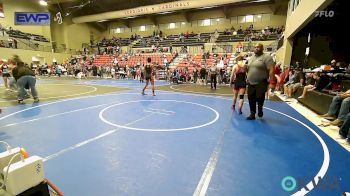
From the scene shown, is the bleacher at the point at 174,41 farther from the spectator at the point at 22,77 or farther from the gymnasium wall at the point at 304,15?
the spectator at the point at 22,77

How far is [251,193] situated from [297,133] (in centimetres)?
276

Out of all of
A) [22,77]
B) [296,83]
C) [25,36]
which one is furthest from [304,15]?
[25,36]

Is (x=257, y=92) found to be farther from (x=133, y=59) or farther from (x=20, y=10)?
(x=20, y=10)

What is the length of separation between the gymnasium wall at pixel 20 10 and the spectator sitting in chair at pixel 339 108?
3324 cm

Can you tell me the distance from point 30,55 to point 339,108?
30776 millimetres

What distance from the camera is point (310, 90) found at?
7246mm

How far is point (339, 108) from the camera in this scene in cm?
522

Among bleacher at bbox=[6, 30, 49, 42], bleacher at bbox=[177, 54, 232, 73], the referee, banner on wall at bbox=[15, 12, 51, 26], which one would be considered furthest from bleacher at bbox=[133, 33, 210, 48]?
the referee

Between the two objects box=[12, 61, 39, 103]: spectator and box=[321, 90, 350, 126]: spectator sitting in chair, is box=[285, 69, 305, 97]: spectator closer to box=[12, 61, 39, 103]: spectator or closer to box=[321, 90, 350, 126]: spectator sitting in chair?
box=[321, 90, 350, 126]: spectator sitting in chair

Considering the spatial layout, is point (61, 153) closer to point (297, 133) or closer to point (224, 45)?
point (297, 133)

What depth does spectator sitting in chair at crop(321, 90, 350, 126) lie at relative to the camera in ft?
15.3

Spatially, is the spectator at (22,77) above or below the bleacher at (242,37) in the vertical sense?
below

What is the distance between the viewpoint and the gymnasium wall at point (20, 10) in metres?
25.3

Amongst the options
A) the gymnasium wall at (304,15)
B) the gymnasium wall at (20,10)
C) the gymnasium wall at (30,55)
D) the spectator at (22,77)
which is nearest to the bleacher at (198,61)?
the gymnasium wall at (304,15)
